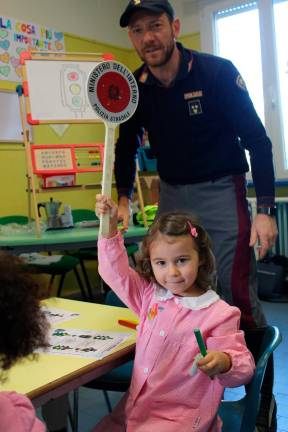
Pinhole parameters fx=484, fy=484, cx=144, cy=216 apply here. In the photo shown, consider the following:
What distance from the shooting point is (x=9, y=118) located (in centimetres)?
395

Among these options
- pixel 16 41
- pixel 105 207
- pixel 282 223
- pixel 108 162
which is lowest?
pixel 282 223

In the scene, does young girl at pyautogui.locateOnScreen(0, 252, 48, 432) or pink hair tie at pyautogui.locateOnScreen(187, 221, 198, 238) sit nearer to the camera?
young girl at pyautogui.locateOnScreen(0, 252, 48, 432)

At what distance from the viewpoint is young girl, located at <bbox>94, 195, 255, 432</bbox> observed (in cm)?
110

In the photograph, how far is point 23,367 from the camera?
1.04 m

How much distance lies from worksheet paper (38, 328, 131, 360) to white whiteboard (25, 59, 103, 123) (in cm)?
220

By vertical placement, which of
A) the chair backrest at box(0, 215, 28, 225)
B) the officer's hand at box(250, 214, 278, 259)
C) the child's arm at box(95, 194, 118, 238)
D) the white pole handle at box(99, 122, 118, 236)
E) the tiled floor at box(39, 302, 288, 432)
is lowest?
the tiled floor at box(39, 302, 288, 432)

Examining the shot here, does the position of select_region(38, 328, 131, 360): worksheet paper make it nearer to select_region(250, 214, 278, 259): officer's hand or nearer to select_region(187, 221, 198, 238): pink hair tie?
select_region(187, 221, 198, 238): pink hair tie

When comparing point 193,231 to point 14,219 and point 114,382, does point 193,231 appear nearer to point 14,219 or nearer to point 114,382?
point 114,382

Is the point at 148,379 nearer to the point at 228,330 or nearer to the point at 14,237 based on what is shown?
the point at 228,330

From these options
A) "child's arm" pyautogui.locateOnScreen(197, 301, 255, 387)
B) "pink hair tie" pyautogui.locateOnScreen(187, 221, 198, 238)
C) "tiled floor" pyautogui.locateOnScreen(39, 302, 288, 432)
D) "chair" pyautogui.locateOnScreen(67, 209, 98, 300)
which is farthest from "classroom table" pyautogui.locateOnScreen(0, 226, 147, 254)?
"child's arm" pyautogui.locateOnScreen(197, 301, 255, 387)

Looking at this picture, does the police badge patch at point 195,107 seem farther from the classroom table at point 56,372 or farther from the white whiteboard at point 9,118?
the white whiteboard at point 9,118

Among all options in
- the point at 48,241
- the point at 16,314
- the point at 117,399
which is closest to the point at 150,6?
the point at 16,314

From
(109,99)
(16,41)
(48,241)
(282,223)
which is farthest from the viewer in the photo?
(282,223)

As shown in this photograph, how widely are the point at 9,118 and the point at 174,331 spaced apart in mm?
3203
